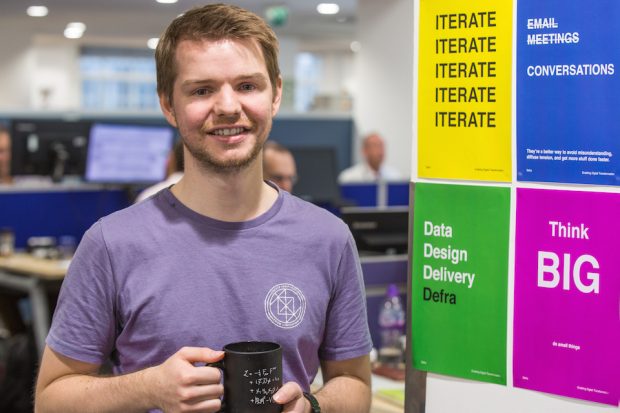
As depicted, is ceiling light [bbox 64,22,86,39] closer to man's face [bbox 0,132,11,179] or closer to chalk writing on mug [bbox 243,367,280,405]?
man's face [bbox 0,132,11,179]

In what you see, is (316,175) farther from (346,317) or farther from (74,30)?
(74,30)

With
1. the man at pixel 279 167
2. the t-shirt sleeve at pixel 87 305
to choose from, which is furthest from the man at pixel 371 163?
the t-shirt sleeve at pixel 87 305

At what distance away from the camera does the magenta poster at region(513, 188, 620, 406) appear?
1.16m

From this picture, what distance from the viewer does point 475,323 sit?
4.24 ft

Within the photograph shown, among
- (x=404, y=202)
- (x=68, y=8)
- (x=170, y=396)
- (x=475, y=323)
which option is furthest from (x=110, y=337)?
(x=68, y=8)

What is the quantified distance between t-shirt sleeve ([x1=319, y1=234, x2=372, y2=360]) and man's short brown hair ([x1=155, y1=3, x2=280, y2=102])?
13.4 inches

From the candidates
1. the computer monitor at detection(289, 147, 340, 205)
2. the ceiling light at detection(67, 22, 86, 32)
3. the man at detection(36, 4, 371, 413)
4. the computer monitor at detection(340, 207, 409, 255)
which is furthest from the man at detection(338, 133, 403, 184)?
the ceiling light at detection(67, 22, 86, 32)

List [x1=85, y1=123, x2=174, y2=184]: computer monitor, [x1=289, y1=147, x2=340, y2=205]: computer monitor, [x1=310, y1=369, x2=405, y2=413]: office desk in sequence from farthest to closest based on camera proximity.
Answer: [x1=85, y1=123, x2=174, y2=184]: computer monitor, [x1=289, y1=147, x2=340, y2=205]: computer monitor, [x1=310, y1=369, x2=405, y2=413]: office desk

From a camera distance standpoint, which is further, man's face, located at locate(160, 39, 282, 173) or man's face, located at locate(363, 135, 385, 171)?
man's face, located at locate(363, 135, 385, 171)

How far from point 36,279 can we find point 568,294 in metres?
3.79

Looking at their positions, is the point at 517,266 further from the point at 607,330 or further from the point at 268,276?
the point at 268,276

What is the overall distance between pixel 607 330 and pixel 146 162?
4.40 meters

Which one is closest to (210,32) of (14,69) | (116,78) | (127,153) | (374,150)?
(127,153)

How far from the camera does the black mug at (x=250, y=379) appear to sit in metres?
1.17
